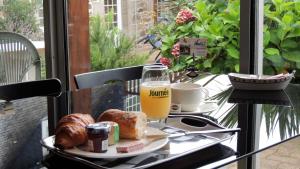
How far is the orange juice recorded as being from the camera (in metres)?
1.27

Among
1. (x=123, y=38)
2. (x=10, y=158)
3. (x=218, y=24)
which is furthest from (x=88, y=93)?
(x=123, y=38)

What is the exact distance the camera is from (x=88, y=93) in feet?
6.24

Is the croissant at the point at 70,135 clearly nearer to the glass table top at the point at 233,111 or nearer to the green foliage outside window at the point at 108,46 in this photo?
the glass table top at the point at 233,111

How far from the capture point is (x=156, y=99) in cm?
127

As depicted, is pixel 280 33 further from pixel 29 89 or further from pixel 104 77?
pixel 29 89

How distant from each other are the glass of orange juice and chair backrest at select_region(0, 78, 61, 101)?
72 cm

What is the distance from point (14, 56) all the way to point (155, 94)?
2.38 m

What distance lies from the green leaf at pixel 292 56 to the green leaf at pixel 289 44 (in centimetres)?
3

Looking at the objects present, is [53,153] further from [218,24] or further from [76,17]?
[76,17]

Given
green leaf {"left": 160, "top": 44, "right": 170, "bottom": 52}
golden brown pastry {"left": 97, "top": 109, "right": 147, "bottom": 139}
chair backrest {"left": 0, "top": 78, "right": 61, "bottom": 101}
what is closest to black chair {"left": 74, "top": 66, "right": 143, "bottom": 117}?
chair backrest {"left": 0, "top": 78, "right": 61, "bottom": 101}

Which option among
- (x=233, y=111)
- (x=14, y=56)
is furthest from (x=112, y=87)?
(x=14, y=56)

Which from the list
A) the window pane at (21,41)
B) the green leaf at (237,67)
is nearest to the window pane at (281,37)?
the green leaf at (237,67)

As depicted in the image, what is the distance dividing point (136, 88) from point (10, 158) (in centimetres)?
93

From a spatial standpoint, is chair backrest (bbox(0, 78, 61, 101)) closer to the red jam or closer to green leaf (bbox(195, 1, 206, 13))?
the red jam
